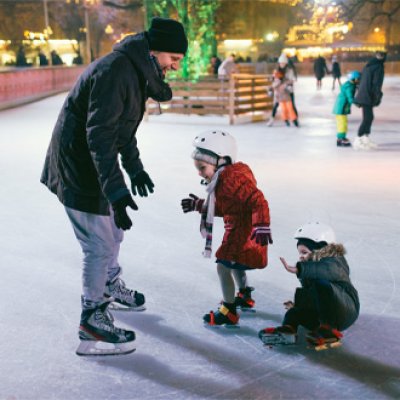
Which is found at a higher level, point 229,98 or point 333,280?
point 333,280

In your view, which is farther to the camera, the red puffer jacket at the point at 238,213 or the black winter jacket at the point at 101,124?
the red puffer jacket at the point at 238,213

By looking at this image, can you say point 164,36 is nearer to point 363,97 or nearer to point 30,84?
point 363,97

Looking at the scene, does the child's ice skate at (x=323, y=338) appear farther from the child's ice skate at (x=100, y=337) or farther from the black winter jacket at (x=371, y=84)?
the black winter jacket at (x=371, y=84)

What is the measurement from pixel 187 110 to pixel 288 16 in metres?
49.1

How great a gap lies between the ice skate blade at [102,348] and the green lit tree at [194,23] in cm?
1503

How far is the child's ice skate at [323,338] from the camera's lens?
10.7ft

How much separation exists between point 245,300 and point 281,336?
0.53m

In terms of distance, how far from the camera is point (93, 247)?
10.6 feet

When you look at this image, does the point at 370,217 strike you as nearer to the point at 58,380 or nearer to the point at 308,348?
the point at 308,348

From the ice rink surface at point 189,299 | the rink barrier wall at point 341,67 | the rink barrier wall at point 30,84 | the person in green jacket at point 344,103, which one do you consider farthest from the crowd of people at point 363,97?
the rink barrier wall at point 341,67

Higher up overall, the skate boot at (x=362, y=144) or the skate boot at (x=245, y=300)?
the skate boot at (x=245, y=300)

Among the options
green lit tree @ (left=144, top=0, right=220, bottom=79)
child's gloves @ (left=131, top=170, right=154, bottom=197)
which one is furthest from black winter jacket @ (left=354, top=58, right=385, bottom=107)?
green lit tree @ (left=144, top=0, right=220, bottom=79)

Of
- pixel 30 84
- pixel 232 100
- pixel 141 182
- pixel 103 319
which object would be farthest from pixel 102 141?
pixel 30 84

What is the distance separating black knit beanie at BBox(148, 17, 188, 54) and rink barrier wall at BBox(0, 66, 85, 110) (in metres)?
17.1
